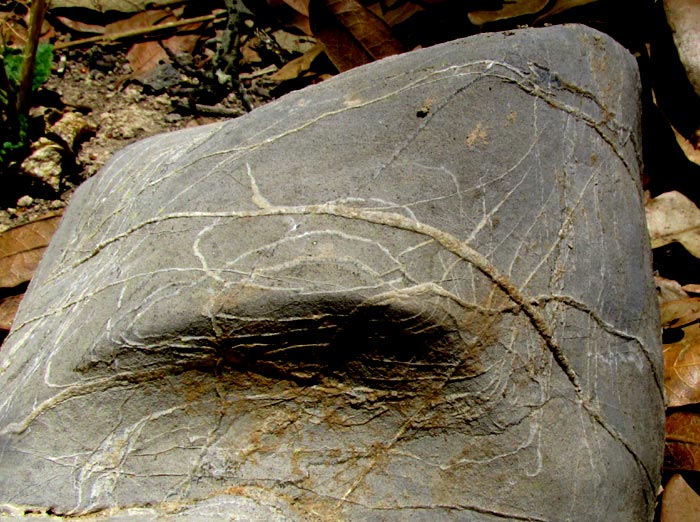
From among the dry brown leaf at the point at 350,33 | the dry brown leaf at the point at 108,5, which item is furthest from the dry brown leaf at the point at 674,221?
the dry brown leaf at the point at 108,5

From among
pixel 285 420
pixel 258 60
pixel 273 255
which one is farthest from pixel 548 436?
pixel 258 60

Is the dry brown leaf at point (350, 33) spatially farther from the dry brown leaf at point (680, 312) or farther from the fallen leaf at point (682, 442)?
the fallen leaf at point (682, 442)

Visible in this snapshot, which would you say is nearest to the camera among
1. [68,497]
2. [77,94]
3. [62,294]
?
[68,497]

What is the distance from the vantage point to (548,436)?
1.47 meters

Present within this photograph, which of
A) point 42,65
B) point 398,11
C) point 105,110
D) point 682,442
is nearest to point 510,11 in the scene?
point 398,11

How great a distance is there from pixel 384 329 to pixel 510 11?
5.23 ft

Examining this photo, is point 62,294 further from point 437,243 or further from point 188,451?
point 437,243

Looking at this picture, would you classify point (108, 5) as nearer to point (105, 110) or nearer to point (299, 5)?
point (105, 110)

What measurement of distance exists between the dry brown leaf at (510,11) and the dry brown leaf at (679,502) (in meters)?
1.52

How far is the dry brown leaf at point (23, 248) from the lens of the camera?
2.50 m

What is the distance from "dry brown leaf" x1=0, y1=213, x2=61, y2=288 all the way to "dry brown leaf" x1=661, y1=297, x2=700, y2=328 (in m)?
1.95

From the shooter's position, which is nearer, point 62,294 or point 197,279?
point 197,279

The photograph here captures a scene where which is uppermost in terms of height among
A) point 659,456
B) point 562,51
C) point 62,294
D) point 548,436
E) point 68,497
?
point 562,51

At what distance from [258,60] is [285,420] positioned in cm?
198
